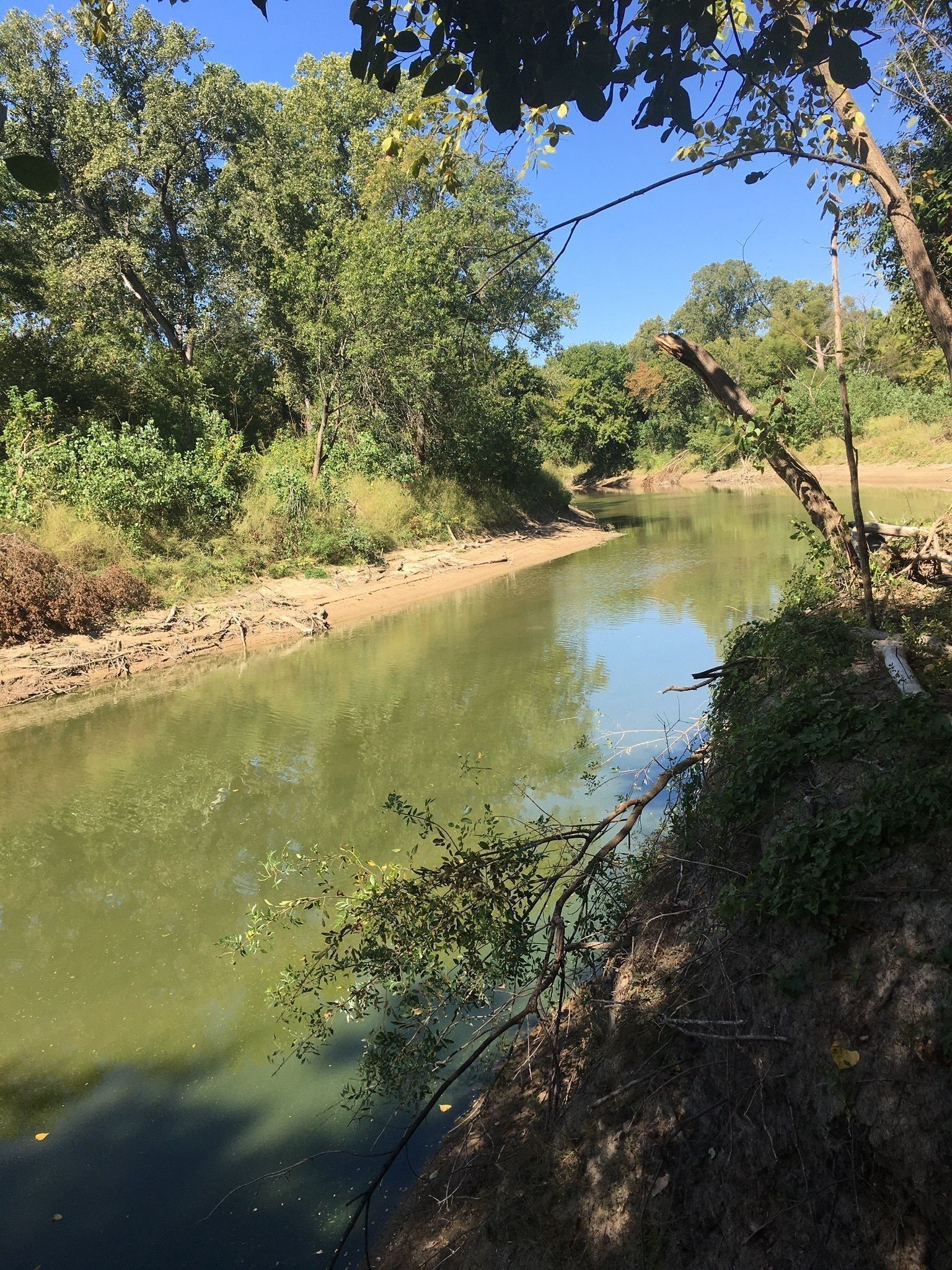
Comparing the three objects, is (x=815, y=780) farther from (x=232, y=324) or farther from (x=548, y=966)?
(x=232, y=324)

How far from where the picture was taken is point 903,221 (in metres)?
5.00

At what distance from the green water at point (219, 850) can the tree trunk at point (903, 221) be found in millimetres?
3287

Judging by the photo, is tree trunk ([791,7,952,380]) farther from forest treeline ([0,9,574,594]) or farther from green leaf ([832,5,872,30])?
forest treeline ([0,9,574,594])

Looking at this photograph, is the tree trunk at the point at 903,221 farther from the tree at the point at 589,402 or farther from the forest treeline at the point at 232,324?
the tree at the point at 589,402

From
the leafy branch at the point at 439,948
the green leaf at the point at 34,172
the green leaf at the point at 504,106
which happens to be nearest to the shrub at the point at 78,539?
the leafy branch at the point at 439,948

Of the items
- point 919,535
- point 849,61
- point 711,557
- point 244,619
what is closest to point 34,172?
point 849,61

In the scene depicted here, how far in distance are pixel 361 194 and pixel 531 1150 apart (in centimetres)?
2770

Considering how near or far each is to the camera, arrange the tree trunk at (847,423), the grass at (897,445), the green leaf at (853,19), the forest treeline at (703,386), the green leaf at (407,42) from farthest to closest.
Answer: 1. the grass at (897,445)
2. the forest treeline at (703,386)
3. the tree trunk at (847,423)
4. the green leaf at (407,42)
5. the green leaf at (853,19)

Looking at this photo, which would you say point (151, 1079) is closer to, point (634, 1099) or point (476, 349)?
point (634, 1099)

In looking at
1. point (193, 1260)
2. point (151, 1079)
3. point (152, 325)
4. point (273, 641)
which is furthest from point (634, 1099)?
point (152, 325)

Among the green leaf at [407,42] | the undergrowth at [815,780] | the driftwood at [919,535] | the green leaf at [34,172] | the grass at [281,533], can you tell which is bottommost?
the undergrowth at [815,780]

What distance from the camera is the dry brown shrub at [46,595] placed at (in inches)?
464

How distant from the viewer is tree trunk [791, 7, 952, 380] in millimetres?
4863

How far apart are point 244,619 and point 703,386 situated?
8.75 meters
